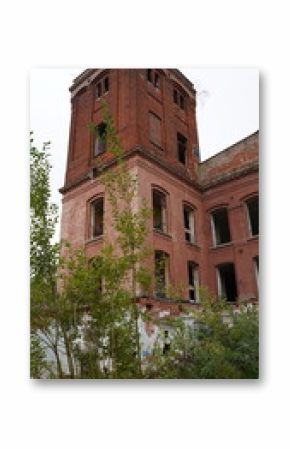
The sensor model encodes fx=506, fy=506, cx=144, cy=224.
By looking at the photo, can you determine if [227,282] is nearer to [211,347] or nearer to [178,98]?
[211,347]

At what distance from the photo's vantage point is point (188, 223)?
4520 millimetres

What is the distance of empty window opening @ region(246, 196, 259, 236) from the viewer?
4348mm

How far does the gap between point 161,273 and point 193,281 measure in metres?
0.29

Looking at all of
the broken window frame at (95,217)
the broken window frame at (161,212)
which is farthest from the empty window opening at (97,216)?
the broken window frame at (161,212)

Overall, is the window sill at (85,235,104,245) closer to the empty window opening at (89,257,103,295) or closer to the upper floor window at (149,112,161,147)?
the empty window opening at (89,257,103,295)

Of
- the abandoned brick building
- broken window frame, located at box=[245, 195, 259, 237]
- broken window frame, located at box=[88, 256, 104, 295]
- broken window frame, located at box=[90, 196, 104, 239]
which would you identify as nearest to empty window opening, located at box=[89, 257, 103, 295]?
broken window frame, located at box=[88, 256, 104, 295]

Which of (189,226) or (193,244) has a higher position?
(189,226)

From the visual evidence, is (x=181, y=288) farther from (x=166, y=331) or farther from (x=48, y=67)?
(x=48, y=67)

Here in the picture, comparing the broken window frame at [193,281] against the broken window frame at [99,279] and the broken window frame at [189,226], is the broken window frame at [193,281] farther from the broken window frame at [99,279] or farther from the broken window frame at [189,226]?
the broken window frame at [99,279]

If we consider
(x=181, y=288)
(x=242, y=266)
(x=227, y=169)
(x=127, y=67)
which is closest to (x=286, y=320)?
(x=242, y=266)

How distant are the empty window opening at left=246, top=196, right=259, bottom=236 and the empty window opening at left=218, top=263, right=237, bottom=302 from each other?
0.35m

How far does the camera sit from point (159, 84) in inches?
183

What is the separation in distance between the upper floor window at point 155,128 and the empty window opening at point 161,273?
42.2 inches

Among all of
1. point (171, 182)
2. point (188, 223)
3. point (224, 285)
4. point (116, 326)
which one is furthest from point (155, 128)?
point (116, 326)
